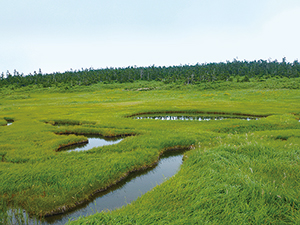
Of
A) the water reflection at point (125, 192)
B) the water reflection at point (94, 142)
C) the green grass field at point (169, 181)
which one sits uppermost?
the green grass field at point (169, 181)

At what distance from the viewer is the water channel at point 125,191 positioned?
796 cm

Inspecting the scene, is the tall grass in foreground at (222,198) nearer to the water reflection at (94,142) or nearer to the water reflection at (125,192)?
the water reflection at (125,192)

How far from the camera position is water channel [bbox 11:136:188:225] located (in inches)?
313

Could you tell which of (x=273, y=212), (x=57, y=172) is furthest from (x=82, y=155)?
(x=273, y=212)

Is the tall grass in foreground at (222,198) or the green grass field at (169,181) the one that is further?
the green grass field at (169,181)

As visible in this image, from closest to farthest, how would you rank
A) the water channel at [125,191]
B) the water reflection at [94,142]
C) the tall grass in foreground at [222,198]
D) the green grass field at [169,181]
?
the tall grass in foreground at [222,198]
the green grass field at [169,181]
the water channel at [125,191]
the water reflection at [94,142]

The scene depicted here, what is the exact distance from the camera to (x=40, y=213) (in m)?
7.84

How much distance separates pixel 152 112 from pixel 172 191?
29.9m

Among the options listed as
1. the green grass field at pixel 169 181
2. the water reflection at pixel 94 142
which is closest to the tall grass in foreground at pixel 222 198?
the green grass field at pixel 169 181

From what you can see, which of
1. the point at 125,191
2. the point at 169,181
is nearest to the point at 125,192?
the point at 125,191

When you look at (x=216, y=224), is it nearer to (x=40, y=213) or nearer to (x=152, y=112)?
(x=40, y=213)

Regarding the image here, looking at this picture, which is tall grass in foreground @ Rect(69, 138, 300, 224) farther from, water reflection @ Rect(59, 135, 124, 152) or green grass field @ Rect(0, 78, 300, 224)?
water reflection @ Rect(59, 135, 124, 152)

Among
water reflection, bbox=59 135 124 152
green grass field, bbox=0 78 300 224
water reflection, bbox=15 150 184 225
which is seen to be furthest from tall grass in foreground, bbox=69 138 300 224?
water reflection, bbox=59 135 124 152

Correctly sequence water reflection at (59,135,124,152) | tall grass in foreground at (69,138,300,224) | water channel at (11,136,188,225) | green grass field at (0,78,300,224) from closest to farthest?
tall grass in foreground at (69,138,300,224) → green grass field at (0,78,300,224) → water channel at (11,136,188,225) → water reflection at (59,135,124,152)
